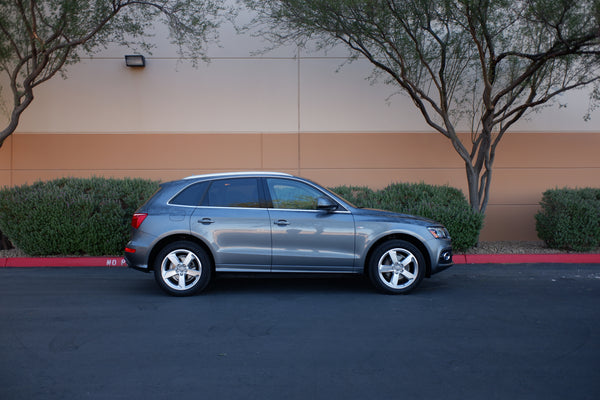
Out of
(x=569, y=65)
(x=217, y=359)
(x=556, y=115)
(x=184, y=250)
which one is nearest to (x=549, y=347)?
(x=217, y=359)

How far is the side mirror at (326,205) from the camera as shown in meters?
7.22

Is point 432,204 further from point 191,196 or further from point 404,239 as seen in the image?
point 191,196

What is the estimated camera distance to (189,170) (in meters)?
13.3

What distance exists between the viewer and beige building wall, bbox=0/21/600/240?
13.3 m

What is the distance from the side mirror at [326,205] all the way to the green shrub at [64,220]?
4.64 metres

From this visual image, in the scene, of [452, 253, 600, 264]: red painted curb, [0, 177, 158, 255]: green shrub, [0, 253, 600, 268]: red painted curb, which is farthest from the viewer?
[452, 253, 600, 264]: red painted curb

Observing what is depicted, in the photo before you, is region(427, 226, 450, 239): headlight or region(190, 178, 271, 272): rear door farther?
region(427, 226, 450, 239): headlight

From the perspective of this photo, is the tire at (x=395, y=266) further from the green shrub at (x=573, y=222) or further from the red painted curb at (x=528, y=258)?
the green shrub at (x=573, y=222)

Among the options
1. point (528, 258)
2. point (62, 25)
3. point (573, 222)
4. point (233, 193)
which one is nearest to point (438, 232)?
point (233, 193)

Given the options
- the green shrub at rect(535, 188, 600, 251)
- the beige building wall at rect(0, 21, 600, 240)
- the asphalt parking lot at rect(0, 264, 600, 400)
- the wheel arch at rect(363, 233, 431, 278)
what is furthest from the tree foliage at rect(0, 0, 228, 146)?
the green shrub at rect(535, 188, 600, 251)

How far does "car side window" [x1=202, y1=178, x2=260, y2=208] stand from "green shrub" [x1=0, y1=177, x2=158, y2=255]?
3.59 m

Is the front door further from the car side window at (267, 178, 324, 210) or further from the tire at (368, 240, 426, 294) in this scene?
the tire at (368, 240, 426, 294)

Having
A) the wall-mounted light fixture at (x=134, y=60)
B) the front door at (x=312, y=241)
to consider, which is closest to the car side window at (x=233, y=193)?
the front door at (x=312, y=241)

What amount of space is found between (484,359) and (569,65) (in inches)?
335
